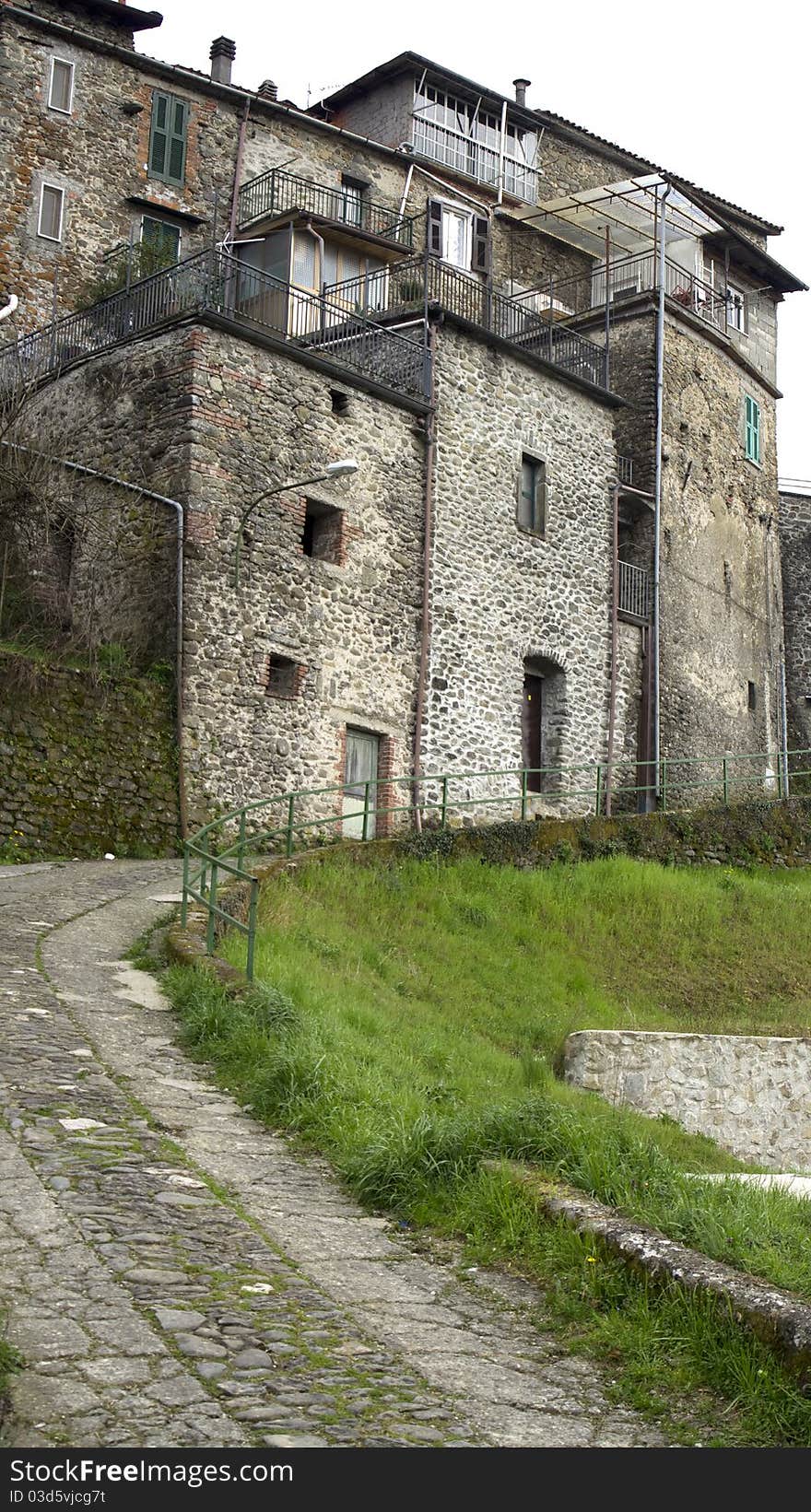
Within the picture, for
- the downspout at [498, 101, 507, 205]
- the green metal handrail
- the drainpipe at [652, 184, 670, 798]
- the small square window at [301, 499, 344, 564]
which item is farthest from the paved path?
the downspout at [498, 101, 507, 205]

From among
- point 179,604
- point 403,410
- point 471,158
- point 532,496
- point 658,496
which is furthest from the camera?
point 471,158

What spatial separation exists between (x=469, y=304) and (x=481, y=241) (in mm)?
7716

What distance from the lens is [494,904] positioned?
17.1 metres

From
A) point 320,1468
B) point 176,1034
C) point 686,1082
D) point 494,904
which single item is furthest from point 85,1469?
point 494,904

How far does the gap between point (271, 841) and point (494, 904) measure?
9.27 feet

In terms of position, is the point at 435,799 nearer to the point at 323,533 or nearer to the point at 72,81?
the point at 323,533

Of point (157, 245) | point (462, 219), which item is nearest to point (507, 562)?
point (157, 245)

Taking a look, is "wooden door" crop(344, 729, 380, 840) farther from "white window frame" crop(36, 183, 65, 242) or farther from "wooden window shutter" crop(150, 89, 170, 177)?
"wooden window shutter" crop(150, 89, 170, 177)

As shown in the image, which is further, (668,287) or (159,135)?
(668,287)

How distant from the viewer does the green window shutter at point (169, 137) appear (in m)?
26.4

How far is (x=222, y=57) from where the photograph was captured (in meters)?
29.3

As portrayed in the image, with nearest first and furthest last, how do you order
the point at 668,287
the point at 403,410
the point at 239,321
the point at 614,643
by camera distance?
the point at 239,321, the point at 403,410, the point at 614,643, the point at 668,287

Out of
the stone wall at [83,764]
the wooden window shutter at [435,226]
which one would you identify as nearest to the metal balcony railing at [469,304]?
the wooden window shutter at [435,226]

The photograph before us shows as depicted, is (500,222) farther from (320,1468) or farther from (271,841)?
(320,1468)
